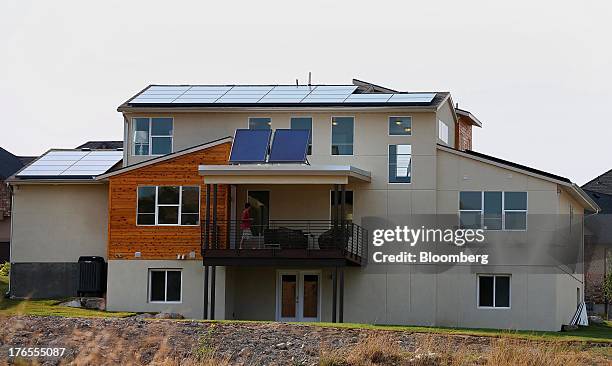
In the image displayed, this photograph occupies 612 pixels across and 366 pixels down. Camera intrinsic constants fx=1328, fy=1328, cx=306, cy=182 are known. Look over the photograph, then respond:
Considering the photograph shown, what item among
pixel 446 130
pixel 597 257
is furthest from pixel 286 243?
pixel 597 257

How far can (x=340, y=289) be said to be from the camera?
42.5m

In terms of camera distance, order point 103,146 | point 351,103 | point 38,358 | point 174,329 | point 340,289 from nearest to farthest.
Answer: point 38,358, point 174,329, point 340,289, point 351,103, point 103,146

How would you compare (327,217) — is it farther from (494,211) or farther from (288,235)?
(494,211)

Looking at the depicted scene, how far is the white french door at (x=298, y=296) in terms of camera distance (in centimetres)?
4500

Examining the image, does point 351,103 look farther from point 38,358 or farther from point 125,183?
point 38,358

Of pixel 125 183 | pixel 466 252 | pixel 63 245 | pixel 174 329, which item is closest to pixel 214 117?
pixel 125 183

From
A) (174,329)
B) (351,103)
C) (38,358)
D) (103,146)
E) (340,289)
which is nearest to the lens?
(38,358)

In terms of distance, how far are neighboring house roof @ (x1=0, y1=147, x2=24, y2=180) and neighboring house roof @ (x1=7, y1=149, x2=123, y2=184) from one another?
2290 centimetres

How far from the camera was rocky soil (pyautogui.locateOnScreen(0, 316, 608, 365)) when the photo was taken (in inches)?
1097

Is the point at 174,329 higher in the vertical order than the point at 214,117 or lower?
lower

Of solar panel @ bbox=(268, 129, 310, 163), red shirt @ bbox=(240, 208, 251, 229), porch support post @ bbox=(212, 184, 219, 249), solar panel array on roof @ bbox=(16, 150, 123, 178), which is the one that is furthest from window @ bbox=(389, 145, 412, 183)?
solar panel array on roof @ bbox=(16, 150, 123, 178)

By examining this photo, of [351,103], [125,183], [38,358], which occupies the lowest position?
[38,358]

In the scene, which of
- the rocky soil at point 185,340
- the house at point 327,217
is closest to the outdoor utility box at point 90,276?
the house at point 327,217

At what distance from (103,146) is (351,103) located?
69.8 ft
